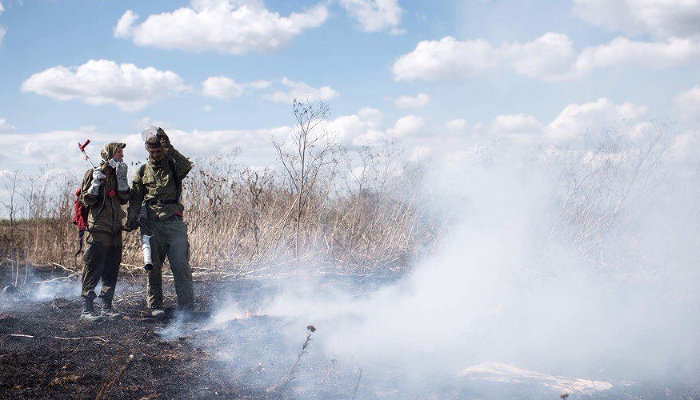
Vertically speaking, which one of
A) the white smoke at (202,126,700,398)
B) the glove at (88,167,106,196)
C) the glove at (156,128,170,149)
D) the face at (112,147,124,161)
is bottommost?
the white smoke at (202,126,700,398)

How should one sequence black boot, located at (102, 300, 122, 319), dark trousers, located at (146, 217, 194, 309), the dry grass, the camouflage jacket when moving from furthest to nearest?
the dry grass
dark trousers, located at (146, 217, 194, 309)
black boot, located at (102, 300, 122, 319)
the camouflage jacket

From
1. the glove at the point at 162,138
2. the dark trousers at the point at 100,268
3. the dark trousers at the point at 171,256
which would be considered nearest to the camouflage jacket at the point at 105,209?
the dark trousers at the point at 100,268

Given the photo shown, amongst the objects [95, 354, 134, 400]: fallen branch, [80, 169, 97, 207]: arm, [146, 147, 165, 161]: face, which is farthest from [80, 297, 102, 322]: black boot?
[146, 147, 165, 161]: face

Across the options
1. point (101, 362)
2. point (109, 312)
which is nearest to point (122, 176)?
point (109, 312)

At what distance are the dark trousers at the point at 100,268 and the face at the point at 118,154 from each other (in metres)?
1.07

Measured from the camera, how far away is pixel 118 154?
6.00 meters

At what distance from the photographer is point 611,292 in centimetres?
771

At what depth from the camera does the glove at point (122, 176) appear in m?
Result: 5.98

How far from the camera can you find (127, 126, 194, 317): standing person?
6.00 metres

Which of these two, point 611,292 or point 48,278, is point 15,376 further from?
point 611,292

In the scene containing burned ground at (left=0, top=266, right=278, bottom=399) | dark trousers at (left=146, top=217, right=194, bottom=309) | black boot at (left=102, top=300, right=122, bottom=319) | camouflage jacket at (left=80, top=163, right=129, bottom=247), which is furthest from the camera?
dark trousers at (left=146, top=217, right=194, bottom=309)

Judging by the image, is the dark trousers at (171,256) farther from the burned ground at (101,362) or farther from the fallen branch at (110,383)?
the fallen branch at (110,383)

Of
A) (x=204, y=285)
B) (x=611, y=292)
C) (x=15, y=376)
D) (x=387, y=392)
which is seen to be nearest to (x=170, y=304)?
(x=204, y=285)

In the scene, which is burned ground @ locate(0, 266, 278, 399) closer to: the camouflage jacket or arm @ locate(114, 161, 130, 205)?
the camouflage jacket
